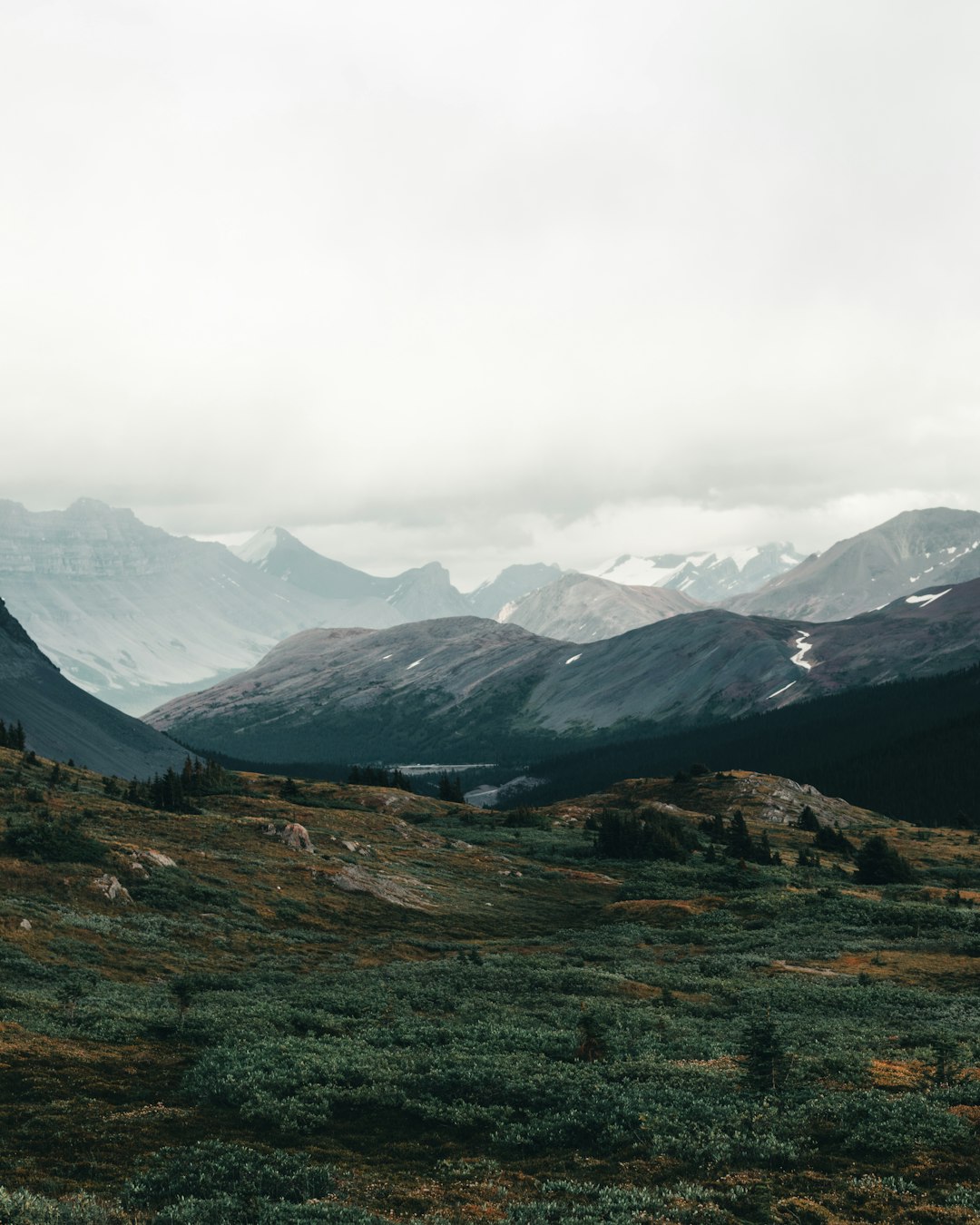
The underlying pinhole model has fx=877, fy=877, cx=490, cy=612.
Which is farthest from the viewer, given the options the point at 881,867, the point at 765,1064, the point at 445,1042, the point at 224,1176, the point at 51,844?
the point at 881,867

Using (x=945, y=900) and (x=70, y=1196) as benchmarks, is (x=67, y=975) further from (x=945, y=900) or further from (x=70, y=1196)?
(x=945, y=900)

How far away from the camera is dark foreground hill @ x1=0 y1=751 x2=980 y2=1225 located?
2233 cm

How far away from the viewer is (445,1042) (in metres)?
36.9

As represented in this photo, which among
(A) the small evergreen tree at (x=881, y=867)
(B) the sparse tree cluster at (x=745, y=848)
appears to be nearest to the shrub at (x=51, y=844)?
(B) the sparse tree cluster at (x=745, y=848)

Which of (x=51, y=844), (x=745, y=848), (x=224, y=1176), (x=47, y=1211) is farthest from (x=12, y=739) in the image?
(x=47, y=1211)

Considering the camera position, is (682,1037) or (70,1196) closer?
(70,1196)

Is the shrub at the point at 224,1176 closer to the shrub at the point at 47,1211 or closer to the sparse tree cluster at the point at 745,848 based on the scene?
the shrub at the point at 47,1211

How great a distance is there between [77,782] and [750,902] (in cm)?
7886

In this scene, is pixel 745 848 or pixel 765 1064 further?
pixel 745 848

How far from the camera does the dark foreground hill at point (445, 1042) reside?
2233 cm

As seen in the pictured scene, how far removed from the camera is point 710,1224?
20.6 meters

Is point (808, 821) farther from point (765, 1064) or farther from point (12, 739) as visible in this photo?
point (12, 739)

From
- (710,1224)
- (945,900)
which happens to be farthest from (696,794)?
(710,1224)

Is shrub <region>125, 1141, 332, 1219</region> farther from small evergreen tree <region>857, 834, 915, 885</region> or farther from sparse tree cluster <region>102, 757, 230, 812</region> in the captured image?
small evergreen tree <region>857, 834, 915, 885</region>
